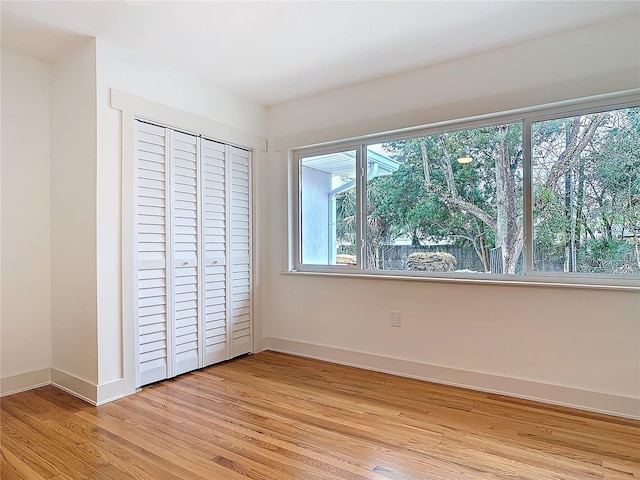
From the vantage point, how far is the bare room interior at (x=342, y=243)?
2.22 m

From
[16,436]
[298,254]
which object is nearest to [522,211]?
[298,254]

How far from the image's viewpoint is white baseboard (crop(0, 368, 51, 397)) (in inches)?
111

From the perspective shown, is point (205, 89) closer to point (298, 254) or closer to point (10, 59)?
point (10, 59)

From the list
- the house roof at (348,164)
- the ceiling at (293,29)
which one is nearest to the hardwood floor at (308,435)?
the house roof at (348,164)

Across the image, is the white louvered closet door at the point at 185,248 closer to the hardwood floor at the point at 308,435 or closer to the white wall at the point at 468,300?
the hardwood floor at the point at 308,435

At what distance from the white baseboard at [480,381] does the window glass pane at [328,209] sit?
0.83m

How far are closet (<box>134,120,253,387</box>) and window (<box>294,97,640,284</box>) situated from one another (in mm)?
695

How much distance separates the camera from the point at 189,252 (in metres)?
3.26

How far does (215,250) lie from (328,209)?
112 centimetres

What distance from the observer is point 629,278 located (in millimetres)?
2477

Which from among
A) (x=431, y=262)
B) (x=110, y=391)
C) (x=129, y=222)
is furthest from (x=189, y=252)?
(x=431, y=262)

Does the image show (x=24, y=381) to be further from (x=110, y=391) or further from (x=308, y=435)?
(x=308, y=435)

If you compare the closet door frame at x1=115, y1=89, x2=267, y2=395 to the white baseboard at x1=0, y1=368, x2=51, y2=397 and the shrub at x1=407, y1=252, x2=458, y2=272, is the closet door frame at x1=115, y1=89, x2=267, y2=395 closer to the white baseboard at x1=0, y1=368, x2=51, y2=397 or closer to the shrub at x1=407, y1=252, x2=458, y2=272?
the white baseboard at x1=0, y1=368, x2=51, y2=397

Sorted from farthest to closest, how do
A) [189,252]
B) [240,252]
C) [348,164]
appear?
[240,252] < [348,164] < [189,252]
